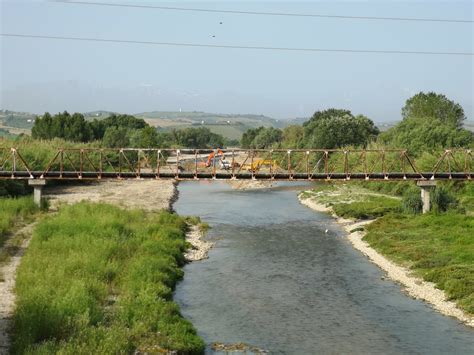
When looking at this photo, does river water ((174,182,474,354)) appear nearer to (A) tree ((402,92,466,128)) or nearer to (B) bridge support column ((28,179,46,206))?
(B) bridge support column ((28,179,46,206))

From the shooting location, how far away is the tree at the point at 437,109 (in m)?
115

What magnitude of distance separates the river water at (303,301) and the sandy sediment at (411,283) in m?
0.59

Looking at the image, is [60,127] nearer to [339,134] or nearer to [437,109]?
[339,134]

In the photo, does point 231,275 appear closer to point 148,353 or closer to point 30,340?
point 148,353

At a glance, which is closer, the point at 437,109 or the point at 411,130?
the point at 411,130

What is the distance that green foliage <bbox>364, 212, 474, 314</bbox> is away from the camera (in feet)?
110

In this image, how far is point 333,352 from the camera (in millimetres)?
24922

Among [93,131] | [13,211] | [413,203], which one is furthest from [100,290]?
[93,131]

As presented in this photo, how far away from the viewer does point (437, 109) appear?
116 meters

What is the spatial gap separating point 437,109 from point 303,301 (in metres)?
91.5

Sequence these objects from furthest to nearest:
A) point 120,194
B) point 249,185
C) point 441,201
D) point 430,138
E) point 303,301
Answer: point 249,185
point 430,138
point 120,194
point 441,201
point 303,301

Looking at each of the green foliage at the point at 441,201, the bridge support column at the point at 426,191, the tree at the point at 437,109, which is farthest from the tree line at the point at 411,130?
the bridge support column at the point at 426,191

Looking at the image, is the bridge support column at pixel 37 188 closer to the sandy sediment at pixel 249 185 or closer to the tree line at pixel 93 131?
the sandy sediment at pixel 249 185

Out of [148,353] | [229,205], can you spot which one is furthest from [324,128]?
[148,353]
